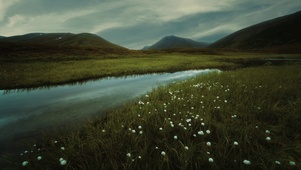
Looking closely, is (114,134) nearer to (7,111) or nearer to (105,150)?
(105,150)

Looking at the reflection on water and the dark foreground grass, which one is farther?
the reflection on water

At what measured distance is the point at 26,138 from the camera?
5562 millimetres

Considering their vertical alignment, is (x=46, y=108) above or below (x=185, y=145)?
above

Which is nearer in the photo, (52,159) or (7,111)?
(52,159)

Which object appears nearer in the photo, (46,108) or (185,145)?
(185,145)

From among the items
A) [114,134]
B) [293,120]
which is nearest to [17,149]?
[114,134]

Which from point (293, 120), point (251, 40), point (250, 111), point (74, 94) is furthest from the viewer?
point (251, 40)

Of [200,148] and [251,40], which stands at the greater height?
[251,40]

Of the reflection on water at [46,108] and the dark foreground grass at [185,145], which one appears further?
the reflection on water at [46,108]

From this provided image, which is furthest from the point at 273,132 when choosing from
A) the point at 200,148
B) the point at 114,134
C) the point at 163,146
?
the point at 114,134

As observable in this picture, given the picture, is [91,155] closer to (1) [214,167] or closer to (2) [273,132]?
(1) [214,167]

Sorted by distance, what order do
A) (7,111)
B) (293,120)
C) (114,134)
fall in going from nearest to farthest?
(114,134) < (293,120) < (7,111)

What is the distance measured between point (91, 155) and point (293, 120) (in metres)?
6.13

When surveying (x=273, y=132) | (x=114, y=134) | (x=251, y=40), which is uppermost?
(x=251, y=40)
